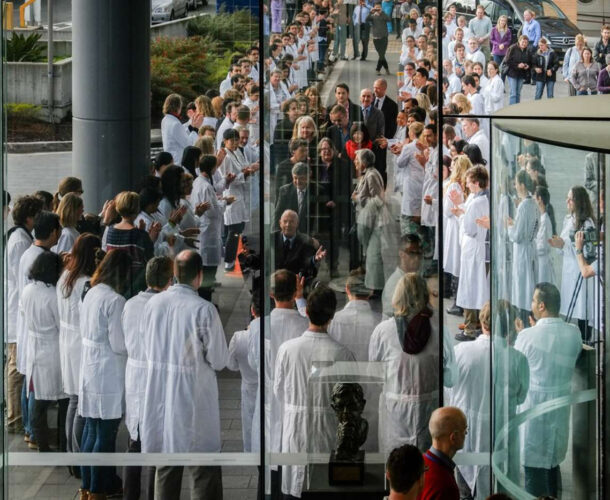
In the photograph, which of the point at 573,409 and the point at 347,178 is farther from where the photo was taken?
the point at 347,178

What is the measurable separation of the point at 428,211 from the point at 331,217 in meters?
0.42

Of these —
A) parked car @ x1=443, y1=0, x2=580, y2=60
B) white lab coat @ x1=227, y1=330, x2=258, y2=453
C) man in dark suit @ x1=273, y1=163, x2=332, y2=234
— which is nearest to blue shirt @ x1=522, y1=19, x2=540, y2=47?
parked car @ x1=443, y1=0, x2=580, y2=60

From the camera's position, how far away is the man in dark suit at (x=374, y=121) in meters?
6.38

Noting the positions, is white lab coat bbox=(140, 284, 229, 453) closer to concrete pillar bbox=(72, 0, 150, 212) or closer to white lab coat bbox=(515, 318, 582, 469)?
concrete pillar bbox=(72, 0, 150, 212)

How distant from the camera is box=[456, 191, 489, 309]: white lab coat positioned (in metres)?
6.26

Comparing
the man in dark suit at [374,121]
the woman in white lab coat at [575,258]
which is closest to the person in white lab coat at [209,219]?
the man in dark suit at [374,121]

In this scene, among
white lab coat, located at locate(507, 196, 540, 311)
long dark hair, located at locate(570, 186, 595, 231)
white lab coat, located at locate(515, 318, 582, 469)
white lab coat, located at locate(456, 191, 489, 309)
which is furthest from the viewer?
white lab coat, located at locate(456, 191, 489, 309)

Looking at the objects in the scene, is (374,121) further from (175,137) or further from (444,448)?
(444,448)

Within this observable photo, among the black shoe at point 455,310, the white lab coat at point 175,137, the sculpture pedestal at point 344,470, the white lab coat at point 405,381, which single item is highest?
the white lab coat at point 175,137

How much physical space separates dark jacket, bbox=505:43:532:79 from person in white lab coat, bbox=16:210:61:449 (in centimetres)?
209

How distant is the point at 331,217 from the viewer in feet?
20.9

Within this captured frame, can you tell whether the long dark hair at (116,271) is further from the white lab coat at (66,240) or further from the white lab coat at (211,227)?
the white lab coat at (211,227)

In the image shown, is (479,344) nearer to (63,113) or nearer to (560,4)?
(560,4)

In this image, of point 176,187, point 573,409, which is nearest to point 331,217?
point 176,187
